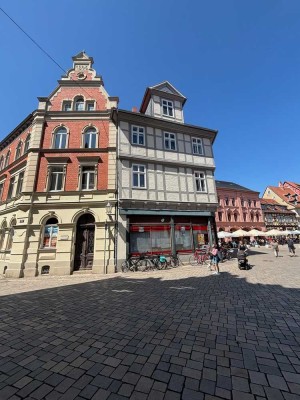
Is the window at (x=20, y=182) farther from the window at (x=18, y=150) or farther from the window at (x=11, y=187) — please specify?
the window at (x=18, y=150)

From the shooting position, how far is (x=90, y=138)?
50.0 ft

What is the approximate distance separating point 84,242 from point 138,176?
631cm

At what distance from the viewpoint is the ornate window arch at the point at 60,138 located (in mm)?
14961

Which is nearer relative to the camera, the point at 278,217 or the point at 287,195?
the point at 278,217

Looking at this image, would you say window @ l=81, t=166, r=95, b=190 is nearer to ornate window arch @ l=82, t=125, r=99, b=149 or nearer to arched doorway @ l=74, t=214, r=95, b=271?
ornate window arch @ l=82, t=125, r=99, b=149

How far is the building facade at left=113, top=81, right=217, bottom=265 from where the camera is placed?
14.3 m

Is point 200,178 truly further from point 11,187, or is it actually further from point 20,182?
point 11,187

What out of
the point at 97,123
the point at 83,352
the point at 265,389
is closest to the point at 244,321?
the point at 265,389

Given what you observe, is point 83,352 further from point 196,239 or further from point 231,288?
point 196,239

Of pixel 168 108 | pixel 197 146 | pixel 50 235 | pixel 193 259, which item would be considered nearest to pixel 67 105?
pixel 168 108

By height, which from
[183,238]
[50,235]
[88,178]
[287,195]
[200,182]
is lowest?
[183,238]

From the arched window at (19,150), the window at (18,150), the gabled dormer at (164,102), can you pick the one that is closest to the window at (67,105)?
the arched window at (19,150)

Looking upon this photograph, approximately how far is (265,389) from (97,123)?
16606 millimetres

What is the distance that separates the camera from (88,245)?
1341cm
